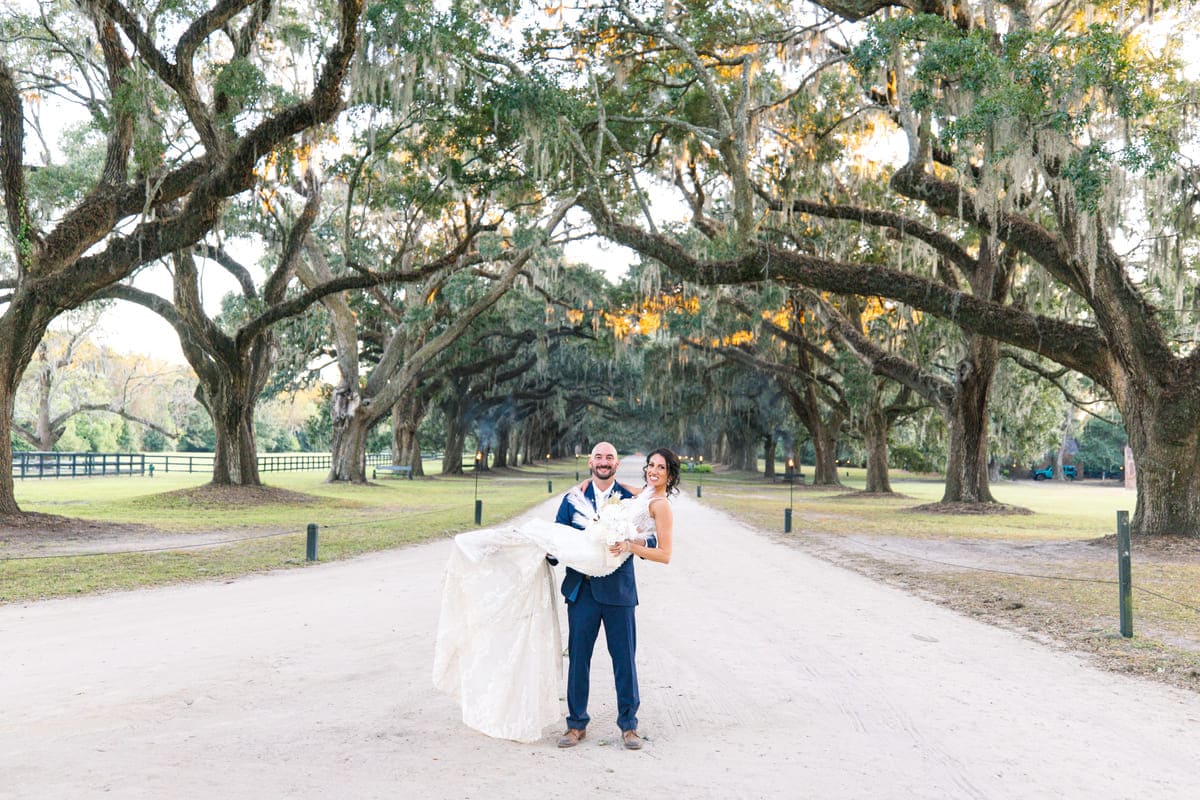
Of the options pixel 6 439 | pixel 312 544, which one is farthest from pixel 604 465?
pixel 6 439

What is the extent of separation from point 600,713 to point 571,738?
0.58 metres

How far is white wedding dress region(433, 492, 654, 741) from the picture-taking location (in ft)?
14.1

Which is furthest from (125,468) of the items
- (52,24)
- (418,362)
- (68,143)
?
(52,24)

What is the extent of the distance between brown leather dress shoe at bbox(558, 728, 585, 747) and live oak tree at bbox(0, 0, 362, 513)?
11.7 meters

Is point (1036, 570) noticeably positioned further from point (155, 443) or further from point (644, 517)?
point (155, 443)

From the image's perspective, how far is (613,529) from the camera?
429 centimetres

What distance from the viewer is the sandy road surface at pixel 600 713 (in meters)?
3.69

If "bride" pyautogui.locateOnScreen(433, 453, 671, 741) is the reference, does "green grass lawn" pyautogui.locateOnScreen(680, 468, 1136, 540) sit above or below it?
below

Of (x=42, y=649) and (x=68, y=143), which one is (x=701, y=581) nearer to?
(x=42, y=649)

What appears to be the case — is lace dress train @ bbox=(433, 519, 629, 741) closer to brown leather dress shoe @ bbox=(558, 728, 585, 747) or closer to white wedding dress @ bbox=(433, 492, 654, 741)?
white wedding dress @ bbox=(433, 492, 654, 741)

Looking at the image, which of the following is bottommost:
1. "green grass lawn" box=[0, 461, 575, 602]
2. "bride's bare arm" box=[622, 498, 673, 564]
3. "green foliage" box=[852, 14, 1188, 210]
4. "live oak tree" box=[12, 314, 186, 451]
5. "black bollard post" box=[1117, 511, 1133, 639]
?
"green grass lawn" box=[0, 461, 575, 602]

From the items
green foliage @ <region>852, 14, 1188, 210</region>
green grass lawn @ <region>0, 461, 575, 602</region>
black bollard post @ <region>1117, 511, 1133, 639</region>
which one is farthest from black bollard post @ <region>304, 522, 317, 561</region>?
green foliage @ <region>852, 14, 1188, 210</region>

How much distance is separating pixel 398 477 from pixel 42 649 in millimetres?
33726

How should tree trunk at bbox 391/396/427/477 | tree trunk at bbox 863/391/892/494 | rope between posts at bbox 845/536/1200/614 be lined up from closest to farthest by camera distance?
rope between posts at bbox 845/536/1200/614 → tree trunk at bbox 863/391/892/494 → tree trunk at bbox 391/396/427/477
